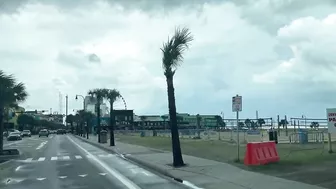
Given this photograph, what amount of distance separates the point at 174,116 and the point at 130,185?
663 centimetres

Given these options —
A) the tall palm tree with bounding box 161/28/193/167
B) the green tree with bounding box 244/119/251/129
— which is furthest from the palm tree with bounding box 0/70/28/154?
the green tree with bounding box 244/119/251/129

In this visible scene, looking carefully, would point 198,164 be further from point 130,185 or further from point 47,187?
point 47,187

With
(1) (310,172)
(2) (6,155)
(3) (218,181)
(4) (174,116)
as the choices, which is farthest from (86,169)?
(2) (6,155)

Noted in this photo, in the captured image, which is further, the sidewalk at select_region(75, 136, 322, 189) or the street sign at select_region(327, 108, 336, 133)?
the street sign at select_region(327, 108, 336, 133)

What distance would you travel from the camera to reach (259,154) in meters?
19.5

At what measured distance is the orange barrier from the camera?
19250mm

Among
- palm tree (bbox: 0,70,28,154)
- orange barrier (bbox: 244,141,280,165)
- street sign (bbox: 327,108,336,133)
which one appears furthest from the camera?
palm tree (bbox: 0,70,28,154)

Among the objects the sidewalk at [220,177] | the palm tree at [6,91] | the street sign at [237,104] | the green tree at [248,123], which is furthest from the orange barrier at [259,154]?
the green tree at [248,123]

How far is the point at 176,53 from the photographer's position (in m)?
22.1

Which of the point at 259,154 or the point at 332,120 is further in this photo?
the point at 332,120

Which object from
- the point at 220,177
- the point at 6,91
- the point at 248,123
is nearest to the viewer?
the point at 220,177

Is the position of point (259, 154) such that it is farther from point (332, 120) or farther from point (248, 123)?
point (248, 123)

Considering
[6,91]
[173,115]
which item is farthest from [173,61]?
[6,91]

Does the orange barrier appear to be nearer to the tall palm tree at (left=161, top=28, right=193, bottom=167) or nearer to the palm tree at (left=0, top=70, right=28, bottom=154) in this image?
the tall palm tree at (left=161, top=28, right=193, bottom=167)
